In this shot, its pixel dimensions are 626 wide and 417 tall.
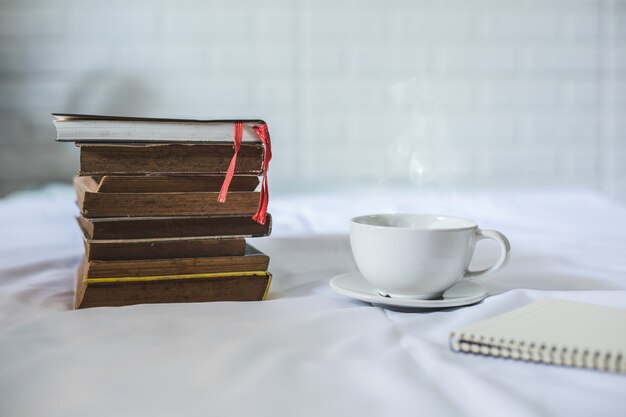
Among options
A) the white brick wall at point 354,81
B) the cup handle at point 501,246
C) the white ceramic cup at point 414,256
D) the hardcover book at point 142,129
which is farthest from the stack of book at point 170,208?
the white brick wall at point 354,81

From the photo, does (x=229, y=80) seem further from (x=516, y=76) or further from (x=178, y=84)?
(x=516, y=76)

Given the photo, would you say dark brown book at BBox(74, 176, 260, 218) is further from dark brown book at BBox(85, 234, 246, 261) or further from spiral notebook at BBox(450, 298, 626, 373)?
spiral notebook at BBox(450, 298, 626, 373)

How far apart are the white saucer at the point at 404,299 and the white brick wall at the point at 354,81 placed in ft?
4.13

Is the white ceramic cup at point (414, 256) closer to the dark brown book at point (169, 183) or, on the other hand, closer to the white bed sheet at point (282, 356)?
the white bed sheet at point (282, 356)

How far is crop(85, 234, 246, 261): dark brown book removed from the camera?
0.74 meters

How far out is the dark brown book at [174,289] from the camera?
0.74 metres

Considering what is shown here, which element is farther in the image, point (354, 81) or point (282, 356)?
point (354, 81)

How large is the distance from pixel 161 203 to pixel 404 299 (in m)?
0.28

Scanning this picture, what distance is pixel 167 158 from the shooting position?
746 mm

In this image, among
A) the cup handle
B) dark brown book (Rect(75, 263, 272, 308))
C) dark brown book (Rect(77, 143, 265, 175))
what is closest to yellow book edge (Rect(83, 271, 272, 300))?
dark brown book (Rect(75, 263, 272, 308))

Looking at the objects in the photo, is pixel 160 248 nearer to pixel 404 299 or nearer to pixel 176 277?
pixel 176 277

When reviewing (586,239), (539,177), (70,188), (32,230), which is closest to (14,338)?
(32,230)

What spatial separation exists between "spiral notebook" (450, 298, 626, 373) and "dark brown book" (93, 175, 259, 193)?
32 cm

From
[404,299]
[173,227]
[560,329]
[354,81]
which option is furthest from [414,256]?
[354,81]
